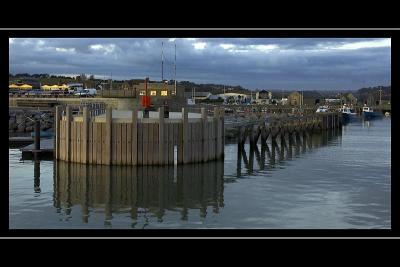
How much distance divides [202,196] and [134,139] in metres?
6.76

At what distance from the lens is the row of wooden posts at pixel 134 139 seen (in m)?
26.1

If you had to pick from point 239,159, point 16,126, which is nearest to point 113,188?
point 239,159

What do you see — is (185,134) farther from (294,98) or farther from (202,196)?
(294,98)

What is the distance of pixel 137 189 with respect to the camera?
2172cm

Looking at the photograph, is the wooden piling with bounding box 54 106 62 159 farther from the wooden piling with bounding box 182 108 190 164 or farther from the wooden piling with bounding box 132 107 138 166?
the wooden piling with bounding box 182 108 190 164

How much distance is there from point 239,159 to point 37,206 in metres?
18.1

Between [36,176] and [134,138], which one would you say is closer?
[36,176]

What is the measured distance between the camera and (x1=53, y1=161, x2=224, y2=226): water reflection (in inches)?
720

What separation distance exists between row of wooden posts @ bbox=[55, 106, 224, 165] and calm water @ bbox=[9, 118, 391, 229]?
0.66 metres

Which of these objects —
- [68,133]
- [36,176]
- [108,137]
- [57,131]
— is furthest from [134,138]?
[57,131]

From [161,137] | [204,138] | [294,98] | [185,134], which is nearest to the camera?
[161,137]

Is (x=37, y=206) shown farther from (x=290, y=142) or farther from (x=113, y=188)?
(x=290, y=142)

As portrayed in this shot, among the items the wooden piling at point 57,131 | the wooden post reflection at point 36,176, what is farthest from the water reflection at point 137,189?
the wooden piling at point 57,131
